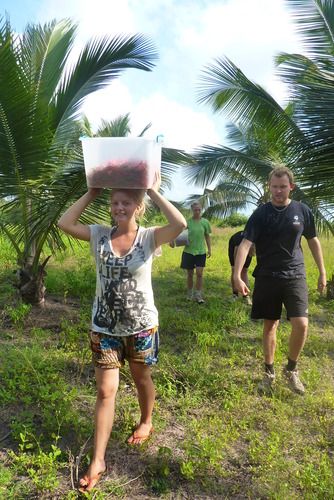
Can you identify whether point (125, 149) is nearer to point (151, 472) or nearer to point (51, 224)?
point (151, 472)

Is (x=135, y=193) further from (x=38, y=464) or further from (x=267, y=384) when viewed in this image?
(x=267, y=384)

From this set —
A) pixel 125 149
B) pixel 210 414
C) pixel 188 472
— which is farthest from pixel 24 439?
pixel 125 149

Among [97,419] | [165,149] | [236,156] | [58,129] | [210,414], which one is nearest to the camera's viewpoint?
[97,419]

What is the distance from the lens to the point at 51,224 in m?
4.40

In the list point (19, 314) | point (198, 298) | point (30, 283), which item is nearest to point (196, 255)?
point (198, 298)

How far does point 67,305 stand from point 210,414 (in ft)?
9.45

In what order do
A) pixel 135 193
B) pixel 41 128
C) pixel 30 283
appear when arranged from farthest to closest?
pixel 30 283
pixel 41 128
pixel 135 193

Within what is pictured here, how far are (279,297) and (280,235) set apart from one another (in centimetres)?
46

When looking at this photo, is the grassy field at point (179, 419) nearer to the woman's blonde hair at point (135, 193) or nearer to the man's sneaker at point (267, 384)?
the man's sneaker at point (267, 384)

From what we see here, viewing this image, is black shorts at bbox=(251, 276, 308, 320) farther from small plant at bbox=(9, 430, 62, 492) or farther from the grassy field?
small plant at bbox=(9, 430, 62, 492)

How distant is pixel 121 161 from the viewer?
6.92ft

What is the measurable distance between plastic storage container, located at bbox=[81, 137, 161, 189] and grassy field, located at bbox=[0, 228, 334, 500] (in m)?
1.43

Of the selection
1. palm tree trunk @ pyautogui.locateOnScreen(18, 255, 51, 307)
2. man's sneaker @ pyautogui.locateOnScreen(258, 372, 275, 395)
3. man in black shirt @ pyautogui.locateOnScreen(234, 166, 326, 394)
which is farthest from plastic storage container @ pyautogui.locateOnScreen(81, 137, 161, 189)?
palm tree trunk @ pyautogui.locateOnScreen(18, 255, 51, 307)

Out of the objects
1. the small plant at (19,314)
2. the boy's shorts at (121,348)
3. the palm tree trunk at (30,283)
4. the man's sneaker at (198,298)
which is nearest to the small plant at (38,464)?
the boy's shorts at (121,348)
